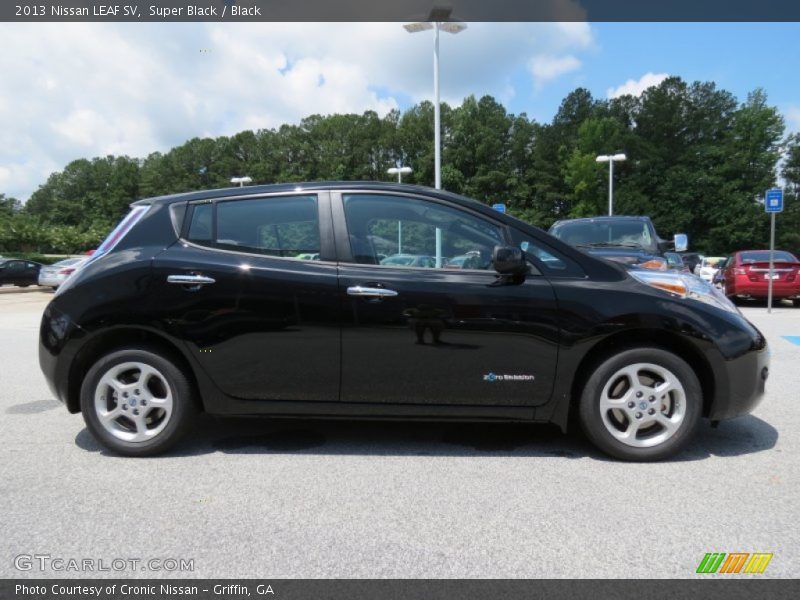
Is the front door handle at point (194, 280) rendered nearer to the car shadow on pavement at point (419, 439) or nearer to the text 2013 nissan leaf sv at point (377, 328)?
the text 2013 nissan leaf sv at point (377, 328)

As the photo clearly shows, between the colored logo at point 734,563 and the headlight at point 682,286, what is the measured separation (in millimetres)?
1621

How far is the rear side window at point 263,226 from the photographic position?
3939mm

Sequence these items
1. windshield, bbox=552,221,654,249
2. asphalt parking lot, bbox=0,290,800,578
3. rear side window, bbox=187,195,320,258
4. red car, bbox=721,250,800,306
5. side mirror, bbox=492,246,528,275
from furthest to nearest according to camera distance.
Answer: red car, bbox=721,250,800,306, windshield, bbox=552,221,654,249, rear side window, bbox=187,195,320,258, side mirror, bbox=492,246,528,275, asphalt parking lot, bbox=0,290,800,578

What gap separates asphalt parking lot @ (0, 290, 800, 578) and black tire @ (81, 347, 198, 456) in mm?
109

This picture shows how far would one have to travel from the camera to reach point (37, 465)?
3.83 metres

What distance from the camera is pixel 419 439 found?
431 cm

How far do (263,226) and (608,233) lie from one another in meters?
7.18

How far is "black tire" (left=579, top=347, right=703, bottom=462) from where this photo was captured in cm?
371

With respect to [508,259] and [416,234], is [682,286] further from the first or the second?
[416,234]

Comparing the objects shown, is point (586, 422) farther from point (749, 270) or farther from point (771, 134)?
point (771, 134)

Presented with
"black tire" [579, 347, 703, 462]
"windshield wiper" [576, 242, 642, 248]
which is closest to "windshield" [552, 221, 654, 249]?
"windshield wiper" [576, 242, 642, 248]

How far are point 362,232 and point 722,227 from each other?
61797 mm

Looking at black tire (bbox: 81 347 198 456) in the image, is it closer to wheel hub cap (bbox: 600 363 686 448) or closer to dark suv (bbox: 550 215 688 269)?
wheel hub cap (bbox: 600 363 686 448)
